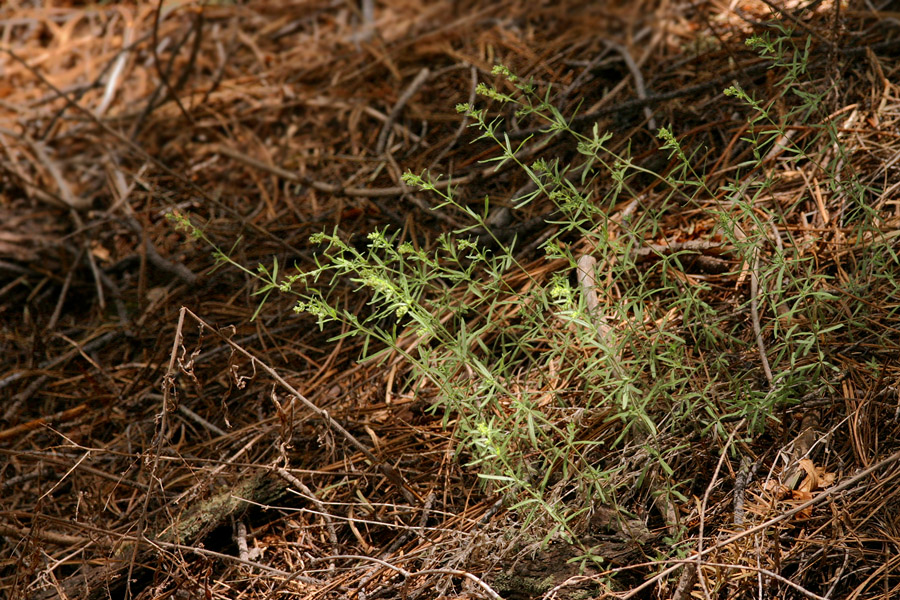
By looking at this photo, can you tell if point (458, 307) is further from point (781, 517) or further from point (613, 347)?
point (781, 517)

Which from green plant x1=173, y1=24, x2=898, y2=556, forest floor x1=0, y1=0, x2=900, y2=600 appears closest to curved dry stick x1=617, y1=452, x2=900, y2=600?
forest floor x1=0, y1=0, x2=900, y2=600

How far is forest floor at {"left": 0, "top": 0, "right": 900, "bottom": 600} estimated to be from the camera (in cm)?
191

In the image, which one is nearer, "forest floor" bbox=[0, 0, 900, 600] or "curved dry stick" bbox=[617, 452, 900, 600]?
"curved dry stick" bbox=[617, 452, 900, 600]

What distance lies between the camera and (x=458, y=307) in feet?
6.73

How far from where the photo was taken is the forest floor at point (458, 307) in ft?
6.26

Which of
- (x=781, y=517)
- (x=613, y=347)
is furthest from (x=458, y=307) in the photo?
(x=781, y=517)

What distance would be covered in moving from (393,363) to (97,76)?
3.07m

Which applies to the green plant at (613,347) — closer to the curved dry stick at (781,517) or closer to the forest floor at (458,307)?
the forest floor at (458,307)

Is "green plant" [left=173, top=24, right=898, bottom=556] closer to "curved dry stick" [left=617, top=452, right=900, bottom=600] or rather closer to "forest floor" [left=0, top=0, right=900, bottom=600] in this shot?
"forest floor" [left=0, top=0, right=900, bottom=600]

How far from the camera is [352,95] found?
12.5 ft

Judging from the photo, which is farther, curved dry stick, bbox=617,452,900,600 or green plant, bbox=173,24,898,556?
green plant, bbox=173,24,898,556

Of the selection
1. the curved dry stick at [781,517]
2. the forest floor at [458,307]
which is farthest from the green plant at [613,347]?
the curved dry stick at [781,517]

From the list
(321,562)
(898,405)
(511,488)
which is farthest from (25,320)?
(898,405)

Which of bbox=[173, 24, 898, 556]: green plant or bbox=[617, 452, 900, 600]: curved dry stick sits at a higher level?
bbox=[173, 24, 898, 556]: green plant
